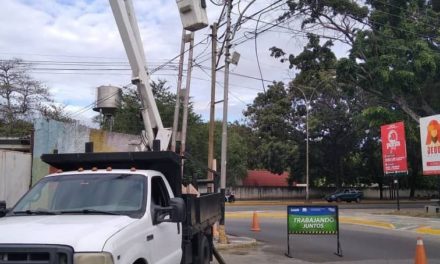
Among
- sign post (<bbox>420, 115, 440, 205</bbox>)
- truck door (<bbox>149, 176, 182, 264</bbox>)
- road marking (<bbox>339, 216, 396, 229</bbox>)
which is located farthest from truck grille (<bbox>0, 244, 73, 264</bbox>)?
sign post (<bbox>420, 115, 440, 205</bbox>)

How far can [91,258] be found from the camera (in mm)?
5281

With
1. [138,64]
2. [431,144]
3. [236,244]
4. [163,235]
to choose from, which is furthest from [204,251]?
[431,144]

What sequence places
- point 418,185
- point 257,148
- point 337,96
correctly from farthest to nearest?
point 418,185, point 257,148, point 337,96

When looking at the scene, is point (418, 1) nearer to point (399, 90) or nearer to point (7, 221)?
point (399, 90)

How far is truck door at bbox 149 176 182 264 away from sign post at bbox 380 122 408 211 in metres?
27.5

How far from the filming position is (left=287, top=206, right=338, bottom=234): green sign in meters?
15.2

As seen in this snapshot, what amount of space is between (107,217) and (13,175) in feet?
28.3

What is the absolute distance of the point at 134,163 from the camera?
28.2 ft

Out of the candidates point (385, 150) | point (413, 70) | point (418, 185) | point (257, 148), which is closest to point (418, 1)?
point (413, 70)

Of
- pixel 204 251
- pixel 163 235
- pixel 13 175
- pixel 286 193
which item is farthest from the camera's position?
pixel 286 193

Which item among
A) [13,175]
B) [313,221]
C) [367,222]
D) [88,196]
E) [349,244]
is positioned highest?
[13,175]

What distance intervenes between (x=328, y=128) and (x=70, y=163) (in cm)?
5407

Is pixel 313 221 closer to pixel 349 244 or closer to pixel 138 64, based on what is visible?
pixel 349 244

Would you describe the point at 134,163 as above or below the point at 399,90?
below
